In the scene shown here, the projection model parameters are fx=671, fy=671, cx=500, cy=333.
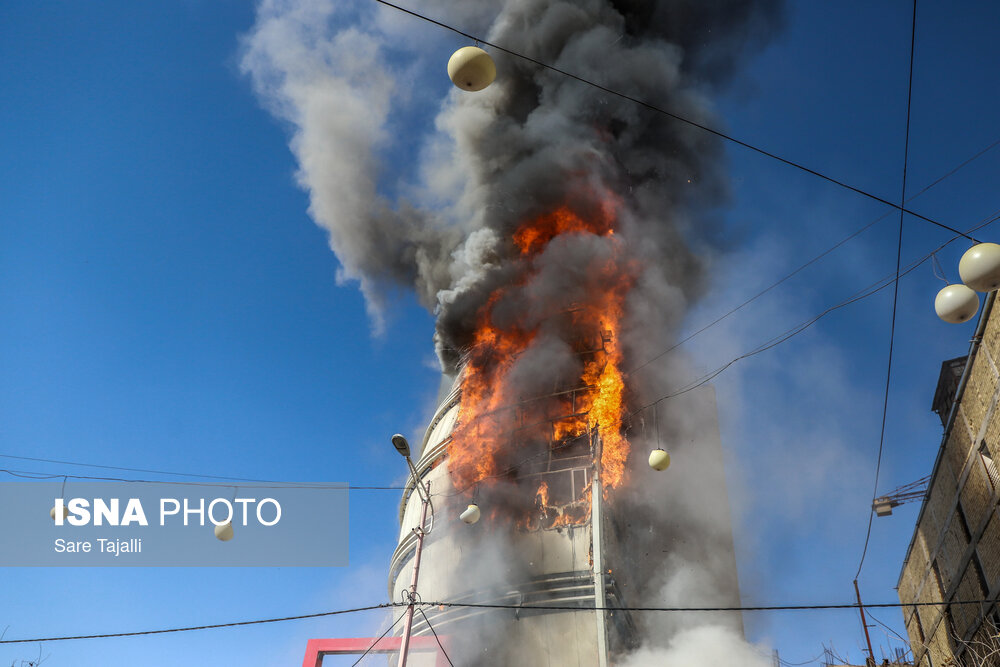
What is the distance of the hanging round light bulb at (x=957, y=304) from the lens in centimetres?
687

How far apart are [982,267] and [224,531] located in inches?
406

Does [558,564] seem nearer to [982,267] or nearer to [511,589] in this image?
[511,589]

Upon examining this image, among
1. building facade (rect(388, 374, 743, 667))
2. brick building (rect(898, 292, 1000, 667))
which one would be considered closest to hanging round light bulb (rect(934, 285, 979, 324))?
brick building (rect(898, 292, 1000, 667))

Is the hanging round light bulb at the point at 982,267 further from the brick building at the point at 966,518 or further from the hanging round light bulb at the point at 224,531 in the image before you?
the hanging round light bulb at the point at 224,531

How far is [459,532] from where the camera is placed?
59.0ft

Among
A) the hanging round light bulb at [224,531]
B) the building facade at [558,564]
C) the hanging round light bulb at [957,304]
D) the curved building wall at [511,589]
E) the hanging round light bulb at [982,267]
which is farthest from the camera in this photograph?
the curved building wall at [511,589]

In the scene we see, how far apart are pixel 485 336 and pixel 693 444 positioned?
24.8ft

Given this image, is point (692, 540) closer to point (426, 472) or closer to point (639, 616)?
point (639, 616)

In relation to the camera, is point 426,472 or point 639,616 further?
point 426,472

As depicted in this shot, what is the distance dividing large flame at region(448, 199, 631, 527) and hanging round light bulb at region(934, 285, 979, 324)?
10168mm

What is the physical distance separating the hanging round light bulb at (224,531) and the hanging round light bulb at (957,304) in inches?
393

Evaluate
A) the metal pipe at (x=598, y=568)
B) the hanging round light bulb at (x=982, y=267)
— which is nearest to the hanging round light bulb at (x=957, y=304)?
the hanging round light bulb at (x=982, y=267)

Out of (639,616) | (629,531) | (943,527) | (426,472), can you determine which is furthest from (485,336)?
(943,527)

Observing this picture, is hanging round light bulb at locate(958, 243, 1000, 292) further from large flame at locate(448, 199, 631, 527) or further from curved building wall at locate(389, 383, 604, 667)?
large flame at locate(448, 199, 631, 527)
